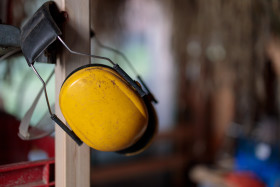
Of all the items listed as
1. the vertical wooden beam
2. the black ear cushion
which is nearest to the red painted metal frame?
the vertical wooden beam

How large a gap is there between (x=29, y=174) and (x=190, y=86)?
85.7 inches

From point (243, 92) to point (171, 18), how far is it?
2.09ft

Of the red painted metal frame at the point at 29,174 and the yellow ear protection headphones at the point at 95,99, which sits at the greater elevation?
the yellow ear protection headphones at the point at 95,99

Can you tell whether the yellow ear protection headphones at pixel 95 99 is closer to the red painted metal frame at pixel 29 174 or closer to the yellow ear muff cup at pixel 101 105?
the yellow ear muff cup at pixel 101 105

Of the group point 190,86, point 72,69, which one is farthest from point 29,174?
point 190,86

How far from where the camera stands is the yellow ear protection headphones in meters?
0.34

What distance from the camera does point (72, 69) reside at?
41 cm

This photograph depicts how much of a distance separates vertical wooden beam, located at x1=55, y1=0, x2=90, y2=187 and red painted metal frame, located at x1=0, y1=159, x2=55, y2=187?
36mm

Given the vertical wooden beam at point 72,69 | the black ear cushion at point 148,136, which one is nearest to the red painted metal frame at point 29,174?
the vertical wooden beam at point 72,69

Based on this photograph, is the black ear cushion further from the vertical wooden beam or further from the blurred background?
the blurred background

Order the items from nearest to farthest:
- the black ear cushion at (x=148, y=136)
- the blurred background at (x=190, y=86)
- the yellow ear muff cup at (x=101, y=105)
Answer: the yellow ear muff cup at (x=101, y=105) → the black ear cushion at (x=148, y=136) → the blurred background at (x=190, y=86)

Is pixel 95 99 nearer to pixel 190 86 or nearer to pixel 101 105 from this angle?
pixel 101 105

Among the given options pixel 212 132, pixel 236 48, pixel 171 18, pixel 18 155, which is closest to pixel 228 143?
pixel 212 132

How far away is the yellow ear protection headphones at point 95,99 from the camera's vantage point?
34 cm
